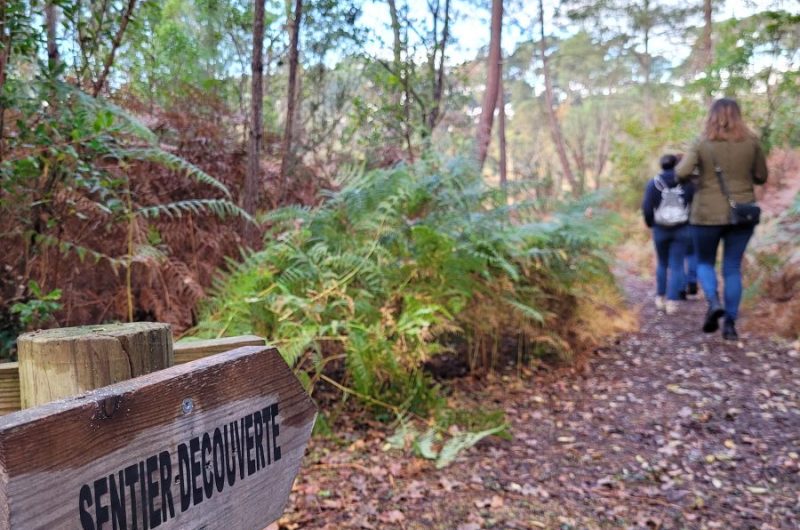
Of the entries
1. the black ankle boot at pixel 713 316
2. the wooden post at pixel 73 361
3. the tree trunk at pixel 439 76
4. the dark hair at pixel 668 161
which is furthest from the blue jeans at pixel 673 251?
the wooden post at pixel 73 361

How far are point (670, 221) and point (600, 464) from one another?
4005 millimetres

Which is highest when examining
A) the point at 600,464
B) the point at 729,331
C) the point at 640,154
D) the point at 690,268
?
the point at 640,154

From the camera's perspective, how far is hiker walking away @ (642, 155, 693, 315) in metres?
6.24

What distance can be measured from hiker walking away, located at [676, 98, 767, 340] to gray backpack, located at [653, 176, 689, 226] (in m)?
1.32

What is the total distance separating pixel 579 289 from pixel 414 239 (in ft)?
5.11

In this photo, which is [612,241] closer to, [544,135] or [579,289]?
[579,289]

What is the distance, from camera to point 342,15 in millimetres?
6551

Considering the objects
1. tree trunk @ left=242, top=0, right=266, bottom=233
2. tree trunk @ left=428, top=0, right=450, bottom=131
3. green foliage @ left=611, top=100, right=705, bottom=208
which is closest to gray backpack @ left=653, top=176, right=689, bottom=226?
tree trunk @ left=428, top=0, right=450, bottom=131

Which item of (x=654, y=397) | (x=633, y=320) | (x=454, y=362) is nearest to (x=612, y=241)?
(x=654, y=397)

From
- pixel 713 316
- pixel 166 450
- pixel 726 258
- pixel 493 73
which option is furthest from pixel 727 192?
pixel 166 450

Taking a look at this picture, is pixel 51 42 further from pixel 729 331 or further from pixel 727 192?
pixel 729 331

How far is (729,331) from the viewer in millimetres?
4906

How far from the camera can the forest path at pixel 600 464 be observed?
256 centimetres

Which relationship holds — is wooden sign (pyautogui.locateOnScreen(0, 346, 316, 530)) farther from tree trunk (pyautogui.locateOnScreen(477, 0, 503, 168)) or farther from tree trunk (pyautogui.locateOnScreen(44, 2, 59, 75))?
A: tree trunk (pyautogui.locateOnScreen(477, 0, 503, 168))
